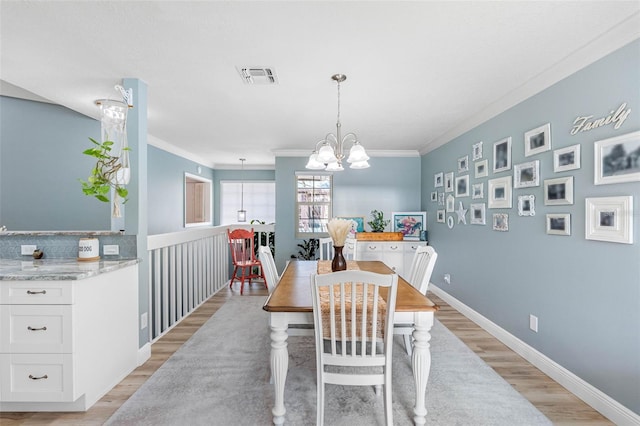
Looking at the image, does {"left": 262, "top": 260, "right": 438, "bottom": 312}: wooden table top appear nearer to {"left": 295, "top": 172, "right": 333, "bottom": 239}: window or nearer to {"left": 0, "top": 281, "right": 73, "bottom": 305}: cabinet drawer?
{"left": 0, "top": 281, "right": 73, "bottom": 305}: cabinet drawer

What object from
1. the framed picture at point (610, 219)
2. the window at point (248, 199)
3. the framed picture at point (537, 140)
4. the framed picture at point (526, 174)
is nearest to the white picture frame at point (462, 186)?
the framed picture at point (526, 174)

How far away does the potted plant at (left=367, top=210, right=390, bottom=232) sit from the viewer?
17.7 feet

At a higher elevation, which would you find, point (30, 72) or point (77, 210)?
point (30, 72)

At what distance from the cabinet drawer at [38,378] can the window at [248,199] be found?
18.7ft

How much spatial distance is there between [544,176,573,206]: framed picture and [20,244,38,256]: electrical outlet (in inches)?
161

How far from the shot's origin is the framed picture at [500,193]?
9.67 ft

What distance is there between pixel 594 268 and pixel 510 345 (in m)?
1.18

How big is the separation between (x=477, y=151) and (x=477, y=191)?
47 cm

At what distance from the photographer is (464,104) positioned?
3217 mm

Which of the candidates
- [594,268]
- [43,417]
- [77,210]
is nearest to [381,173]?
[594,268]

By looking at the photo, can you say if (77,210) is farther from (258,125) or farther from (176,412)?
(176,412)

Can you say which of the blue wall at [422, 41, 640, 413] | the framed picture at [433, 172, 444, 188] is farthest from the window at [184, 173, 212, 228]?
the blue wall at [422, 41, 640, 413]

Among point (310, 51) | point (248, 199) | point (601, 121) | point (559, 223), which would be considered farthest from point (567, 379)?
point (248, 199)

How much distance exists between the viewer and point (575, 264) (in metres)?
2.18
